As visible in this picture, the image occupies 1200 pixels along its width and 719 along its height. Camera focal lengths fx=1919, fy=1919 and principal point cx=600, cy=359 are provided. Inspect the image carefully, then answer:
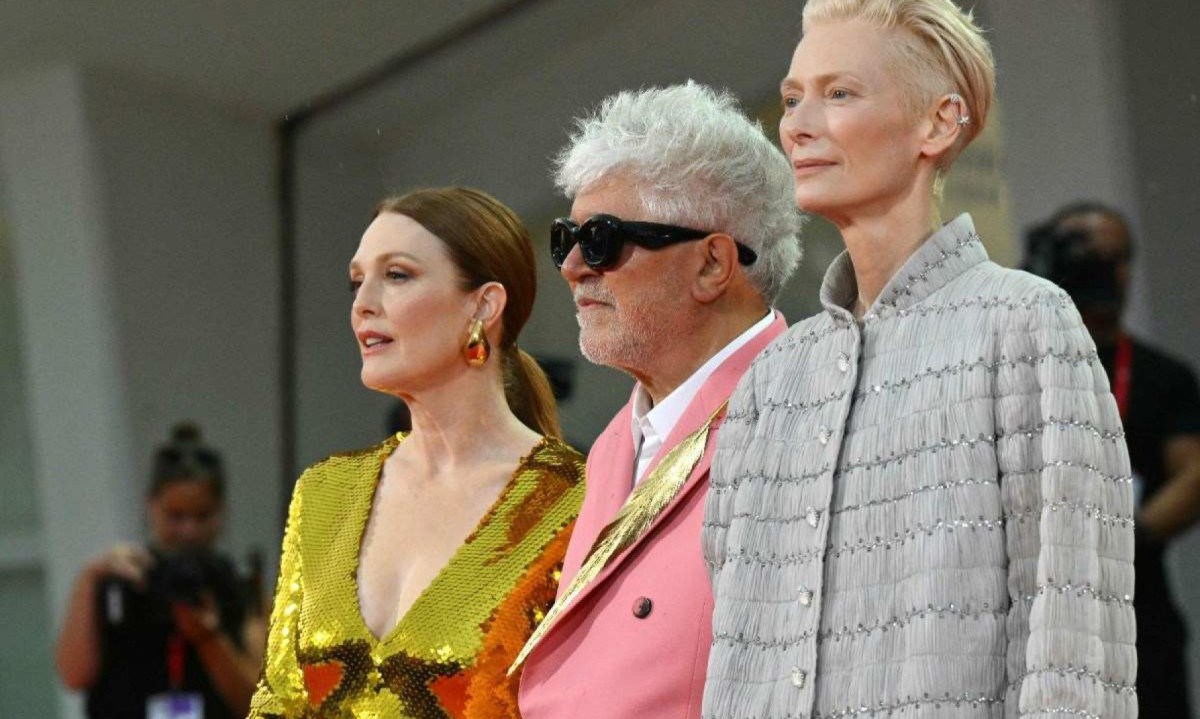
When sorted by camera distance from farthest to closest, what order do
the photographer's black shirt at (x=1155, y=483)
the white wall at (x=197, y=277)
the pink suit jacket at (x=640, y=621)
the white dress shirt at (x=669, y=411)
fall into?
1. the white wall at (x=197, y=277)
2. the photographer's black shirt at (x=1155, y=483)
3. the white dress shirt at (x=669, y=411)
4. the pink suit jacket at (x=640, y=621)

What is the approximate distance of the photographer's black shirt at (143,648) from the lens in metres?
4.18

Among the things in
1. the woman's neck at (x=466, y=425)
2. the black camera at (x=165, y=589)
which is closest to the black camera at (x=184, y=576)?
the black camera at (x=165, y=589)

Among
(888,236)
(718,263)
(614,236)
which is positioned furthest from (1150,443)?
(888,236)

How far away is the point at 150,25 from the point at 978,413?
3477 mm

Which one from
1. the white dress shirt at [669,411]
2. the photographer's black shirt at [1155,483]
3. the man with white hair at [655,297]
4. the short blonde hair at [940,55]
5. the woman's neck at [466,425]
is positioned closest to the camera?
the short blonde hair at [940,55]

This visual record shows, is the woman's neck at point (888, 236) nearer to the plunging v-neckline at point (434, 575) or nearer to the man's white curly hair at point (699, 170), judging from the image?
the man's white curly hair at point (699, 170)

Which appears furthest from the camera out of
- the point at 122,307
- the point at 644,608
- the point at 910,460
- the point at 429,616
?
the point at 122,307

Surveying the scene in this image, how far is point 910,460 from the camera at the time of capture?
5.64 feet

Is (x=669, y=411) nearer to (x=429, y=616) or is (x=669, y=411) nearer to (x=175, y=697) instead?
(x=429, y=616)

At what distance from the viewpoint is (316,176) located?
14.2ft

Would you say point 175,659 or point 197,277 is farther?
point 197,277

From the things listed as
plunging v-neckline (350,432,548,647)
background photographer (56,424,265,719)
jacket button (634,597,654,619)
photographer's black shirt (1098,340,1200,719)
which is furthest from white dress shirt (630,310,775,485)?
background photographer (56,424,265,719)

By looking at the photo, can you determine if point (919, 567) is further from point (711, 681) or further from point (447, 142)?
point (447, 142)

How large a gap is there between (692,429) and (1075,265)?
125 centimetres
